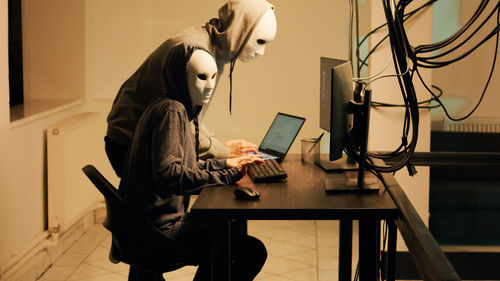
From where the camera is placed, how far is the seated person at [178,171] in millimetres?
2389

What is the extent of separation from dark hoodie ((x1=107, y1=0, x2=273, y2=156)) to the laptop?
13.5 inches

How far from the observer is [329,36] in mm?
4855

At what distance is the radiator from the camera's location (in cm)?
402

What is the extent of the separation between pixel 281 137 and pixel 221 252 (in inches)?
34.8

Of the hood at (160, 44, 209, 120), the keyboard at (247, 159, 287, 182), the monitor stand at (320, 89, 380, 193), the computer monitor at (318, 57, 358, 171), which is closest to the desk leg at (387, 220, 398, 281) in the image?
the monitor stand at (320, 89, 380, 193)

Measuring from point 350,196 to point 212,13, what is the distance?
9.01ft

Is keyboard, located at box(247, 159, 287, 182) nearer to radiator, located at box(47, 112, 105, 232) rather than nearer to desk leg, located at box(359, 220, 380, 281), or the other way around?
desk leg, located at box(359, 220, 380, 281)

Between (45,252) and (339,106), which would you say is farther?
(45,252)

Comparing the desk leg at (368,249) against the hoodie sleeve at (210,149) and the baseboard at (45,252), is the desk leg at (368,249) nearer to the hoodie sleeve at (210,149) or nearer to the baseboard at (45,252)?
the hoodie sleeve at (210,149)

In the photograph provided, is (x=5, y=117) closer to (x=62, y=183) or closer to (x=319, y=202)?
(x=62, y=183)

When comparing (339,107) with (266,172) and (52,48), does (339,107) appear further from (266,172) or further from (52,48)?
(52,48)

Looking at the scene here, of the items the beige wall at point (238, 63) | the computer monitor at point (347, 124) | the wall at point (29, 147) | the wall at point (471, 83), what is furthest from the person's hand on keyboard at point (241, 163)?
the beige wall at point (238, 63)

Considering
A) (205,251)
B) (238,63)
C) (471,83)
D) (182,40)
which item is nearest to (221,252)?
(205,251)

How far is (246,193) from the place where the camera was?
238 cm
